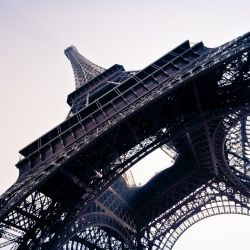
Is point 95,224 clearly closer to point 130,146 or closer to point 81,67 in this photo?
point 130,146

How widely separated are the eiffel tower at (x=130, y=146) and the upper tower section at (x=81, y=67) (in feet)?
33.8

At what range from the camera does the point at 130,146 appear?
19391mm

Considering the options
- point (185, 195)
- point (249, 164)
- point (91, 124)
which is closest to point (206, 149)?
point (249, 164)

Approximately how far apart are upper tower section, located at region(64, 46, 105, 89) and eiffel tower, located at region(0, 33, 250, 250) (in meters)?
10.3

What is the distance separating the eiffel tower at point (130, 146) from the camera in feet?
54.0

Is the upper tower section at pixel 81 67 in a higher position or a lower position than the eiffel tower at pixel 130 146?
higher

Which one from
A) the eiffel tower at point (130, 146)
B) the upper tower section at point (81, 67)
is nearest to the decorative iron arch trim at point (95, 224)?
the eiffel tower at point (130, 146)

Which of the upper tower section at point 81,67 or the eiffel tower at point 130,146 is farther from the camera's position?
the upper tower section at point 81,67

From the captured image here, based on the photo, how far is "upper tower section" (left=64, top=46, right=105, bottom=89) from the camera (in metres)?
38.9

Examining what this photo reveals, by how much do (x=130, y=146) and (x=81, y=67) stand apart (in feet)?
86.9

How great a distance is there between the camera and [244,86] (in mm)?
16969

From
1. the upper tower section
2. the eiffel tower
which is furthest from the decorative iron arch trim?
the upper tower section

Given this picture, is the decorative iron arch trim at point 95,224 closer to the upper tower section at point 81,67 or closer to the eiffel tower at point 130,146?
the eiffel tower at point 130,146

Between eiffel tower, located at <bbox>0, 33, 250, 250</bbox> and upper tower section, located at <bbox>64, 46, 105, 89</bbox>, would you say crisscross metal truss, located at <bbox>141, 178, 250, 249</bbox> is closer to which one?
eiffel tower, located at <bbox>0, 33, 250, 250</bbox>
